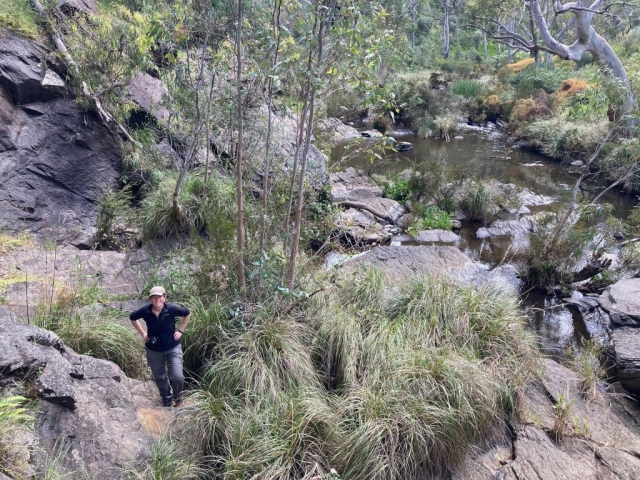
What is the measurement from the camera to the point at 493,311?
18.2 feet

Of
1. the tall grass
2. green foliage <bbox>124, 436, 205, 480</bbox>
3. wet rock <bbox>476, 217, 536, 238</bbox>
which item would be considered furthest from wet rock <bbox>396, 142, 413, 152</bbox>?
green foliage <bbox>124, 436, 205, 480</bbox>

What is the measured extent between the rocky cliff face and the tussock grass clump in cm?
498

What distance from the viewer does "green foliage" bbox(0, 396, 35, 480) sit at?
9.14 ft

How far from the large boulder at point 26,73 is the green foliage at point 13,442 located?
7444mm

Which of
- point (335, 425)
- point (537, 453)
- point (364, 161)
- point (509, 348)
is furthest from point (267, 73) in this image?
point (364, 161)

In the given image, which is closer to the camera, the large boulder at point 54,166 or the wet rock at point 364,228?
the large boulder at point 54,166

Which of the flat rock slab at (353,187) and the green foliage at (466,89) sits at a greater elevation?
the green foliage at (466,89)

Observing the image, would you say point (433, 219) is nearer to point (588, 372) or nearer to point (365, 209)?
point (365, 209)

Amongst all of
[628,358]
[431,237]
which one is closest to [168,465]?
[628,358]

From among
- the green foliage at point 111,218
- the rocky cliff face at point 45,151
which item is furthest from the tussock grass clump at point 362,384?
the rocky cliff face at point 45,151

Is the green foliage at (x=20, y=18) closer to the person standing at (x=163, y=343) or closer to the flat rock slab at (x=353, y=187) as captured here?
the flat rock slab at (x=353, y=187)

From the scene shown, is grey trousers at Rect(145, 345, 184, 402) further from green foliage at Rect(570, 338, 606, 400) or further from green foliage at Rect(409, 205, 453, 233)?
green foliage at Rect(409, 205, 453, 233)

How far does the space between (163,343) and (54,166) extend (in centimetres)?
588

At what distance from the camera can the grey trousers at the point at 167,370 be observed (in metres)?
4.38
